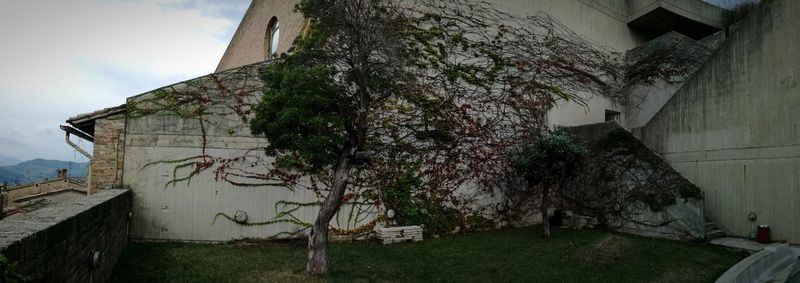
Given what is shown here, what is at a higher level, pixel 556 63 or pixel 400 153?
pixel 556 63

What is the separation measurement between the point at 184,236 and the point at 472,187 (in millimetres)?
8193

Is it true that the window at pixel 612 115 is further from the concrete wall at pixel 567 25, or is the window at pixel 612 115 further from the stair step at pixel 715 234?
the stair step at pixel 715 234

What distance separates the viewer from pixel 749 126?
11508mm

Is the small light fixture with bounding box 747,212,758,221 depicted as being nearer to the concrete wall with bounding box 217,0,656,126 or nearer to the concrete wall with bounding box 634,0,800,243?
the concrete wall with bounding box 634,0,800,243

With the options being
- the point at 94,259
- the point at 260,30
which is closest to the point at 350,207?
the point at 94,259

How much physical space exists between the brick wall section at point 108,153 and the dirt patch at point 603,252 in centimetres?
1062

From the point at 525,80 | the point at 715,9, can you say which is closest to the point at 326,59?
the point at 525,80

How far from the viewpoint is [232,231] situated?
11219 mm

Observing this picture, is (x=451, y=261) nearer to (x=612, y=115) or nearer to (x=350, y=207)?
(x=350, y=207)

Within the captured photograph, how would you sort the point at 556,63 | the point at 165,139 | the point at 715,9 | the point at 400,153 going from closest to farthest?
the point at 165,139 → the point at 400,153 → the point at 556,63 → the point at 715,9

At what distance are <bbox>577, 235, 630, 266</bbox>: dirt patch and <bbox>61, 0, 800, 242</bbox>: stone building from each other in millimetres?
4122

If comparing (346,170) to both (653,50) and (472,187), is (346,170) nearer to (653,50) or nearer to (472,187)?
(472,187)

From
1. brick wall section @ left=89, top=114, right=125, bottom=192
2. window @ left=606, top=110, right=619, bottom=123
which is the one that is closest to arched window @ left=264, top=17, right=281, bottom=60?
brick wall section @ left=89, top=114, right=125, bottom=192

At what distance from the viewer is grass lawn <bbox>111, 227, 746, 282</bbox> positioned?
26.1ft
